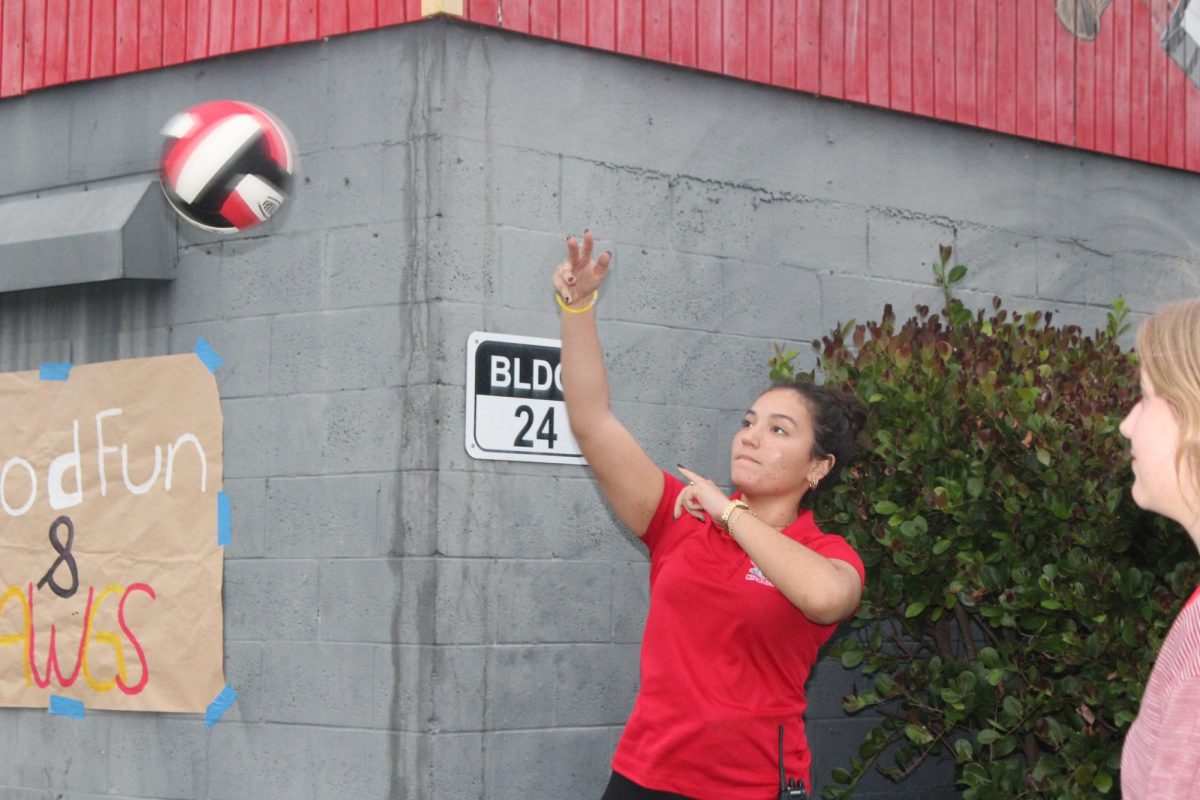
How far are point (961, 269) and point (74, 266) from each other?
338 centimetres

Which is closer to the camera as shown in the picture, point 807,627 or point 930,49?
point 807,627

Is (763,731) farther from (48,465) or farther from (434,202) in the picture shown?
(48,465)

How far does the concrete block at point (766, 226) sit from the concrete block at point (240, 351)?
59.8 inches

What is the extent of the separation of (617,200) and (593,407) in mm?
1923

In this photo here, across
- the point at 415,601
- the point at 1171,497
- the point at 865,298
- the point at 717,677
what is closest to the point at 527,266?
the point at 415,601

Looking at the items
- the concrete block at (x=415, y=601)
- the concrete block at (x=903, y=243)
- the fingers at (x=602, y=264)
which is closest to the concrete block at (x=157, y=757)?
the concrete block at (x=415, y=601)

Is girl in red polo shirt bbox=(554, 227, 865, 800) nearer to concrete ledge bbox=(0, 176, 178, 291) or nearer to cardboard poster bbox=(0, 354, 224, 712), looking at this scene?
cardboard poster bbox=(0, 354, 224, 712)

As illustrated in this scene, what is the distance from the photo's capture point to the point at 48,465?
681cm

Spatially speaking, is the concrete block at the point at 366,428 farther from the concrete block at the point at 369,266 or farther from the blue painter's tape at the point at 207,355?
the blue painter's tape at the point at 207,355

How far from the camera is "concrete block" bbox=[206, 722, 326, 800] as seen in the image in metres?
5.90

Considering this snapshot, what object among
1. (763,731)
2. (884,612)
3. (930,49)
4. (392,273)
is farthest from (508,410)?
(930,49)

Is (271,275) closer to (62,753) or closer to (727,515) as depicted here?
(62,753)

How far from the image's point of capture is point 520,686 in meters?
5.77

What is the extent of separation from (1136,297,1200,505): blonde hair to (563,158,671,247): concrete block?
3.67m
